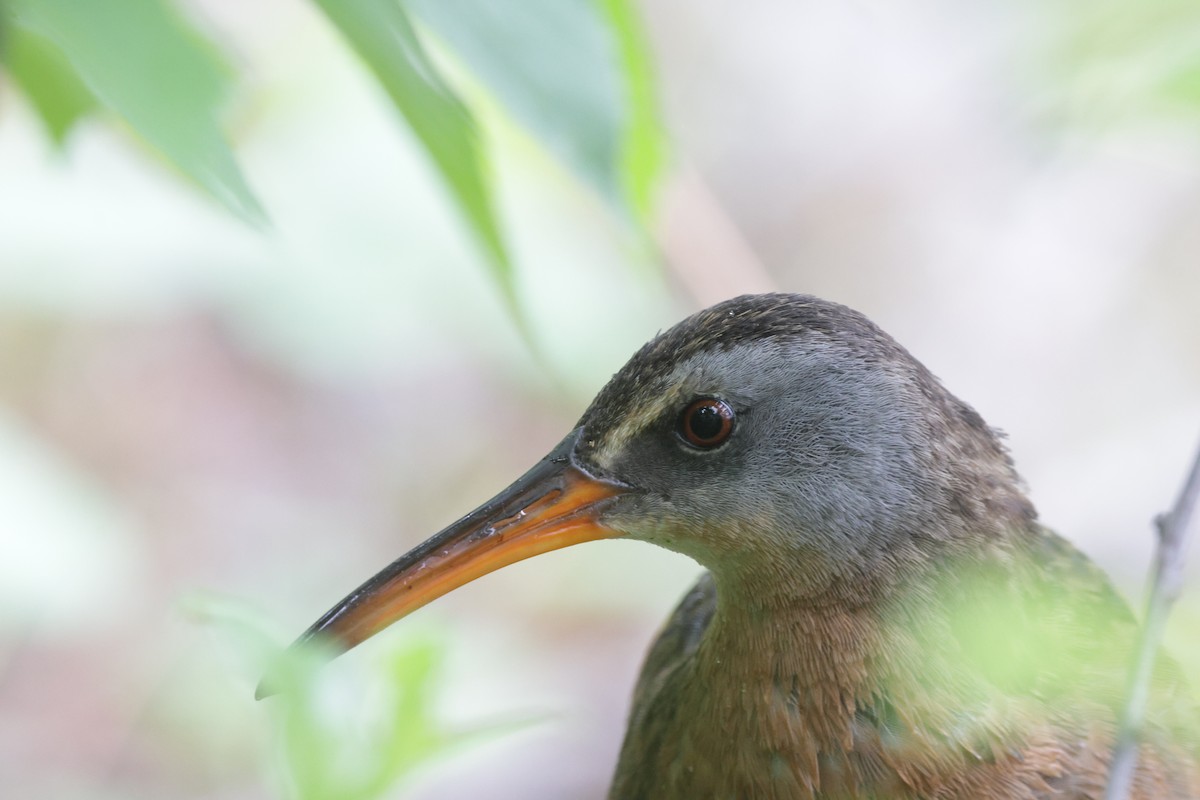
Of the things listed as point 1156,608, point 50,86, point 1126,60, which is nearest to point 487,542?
point 50,86

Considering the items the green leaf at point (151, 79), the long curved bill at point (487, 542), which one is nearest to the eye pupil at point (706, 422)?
the long curved bill at point (487, 542)

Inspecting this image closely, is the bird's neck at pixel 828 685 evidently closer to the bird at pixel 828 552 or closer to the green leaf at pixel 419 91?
the bird at pixel 828 552

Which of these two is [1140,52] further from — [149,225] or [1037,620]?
[149,225]

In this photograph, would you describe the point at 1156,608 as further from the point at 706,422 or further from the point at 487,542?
the point at 487,542

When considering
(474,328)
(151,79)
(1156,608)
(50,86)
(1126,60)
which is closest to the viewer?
(151,79)

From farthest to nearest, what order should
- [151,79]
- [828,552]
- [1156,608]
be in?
[828,552]
[1156,608]
[151,79]
